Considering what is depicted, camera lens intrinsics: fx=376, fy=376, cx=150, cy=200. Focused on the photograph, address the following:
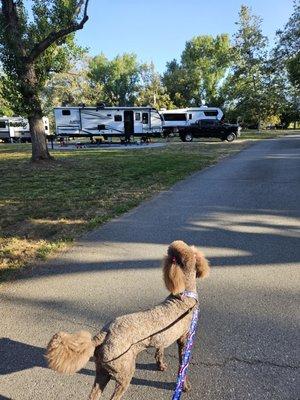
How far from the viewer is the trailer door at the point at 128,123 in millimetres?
30436

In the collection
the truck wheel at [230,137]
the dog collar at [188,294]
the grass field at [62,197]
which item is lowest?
the grass field at [62,197]

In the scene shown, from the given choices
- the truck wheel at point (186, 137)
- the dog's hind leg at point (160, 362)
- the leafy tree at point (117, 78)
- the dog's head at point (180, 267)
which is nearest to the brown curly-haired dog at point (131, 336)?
the dog's head at point (180, 267)

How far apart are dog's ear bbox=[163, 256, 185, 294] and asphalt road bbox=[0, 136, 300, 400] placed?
2.88 feet

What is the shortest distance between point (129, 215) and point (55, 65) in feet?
35.9

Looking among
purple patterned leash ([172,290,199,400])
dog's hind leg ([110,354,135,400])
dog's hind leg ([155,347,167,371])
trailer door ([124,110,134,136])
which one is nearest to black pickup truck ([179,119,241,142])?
trailer door ([124,110,134,136])

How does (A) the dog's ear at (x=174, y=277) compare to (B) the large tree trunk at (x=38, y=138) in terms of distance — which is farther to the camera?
(B) the large tree trunk at (x=38, y=138)

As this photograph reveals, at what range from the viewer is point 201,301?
3818 millimetres

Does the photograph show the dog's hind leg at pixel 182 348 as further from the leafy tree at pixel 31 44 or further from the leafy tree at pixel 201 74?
the leafy tree at pixel 201 74

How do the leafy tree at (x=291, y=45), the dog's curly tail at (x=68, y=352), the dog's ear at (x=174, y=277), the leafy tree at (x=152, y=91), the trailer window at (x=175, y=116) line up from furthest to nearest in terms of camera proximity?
the leafy tree at (x=152, y=91)
the trailer window at (x=175, y=116)
the leafy tree at (x=291, y=45)
the dog's ear at (x=174, y=277)
the dog's curly tail at (x=68, y=352)

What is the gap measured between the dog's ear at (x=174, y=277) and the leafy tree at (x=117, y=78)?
243 feet

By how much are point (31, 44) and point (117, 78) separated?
65756 millimetres

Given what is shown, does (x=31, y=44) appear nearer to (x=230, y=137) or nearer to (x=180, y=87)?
(x=230, y=137)

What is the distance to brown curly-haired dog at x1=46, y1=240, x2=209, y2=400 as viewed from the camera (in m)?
1.95

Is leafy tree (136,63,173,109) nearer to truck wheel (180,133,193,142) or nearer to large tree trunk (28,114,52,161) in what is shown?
truck wheel (180,133,193,142)
